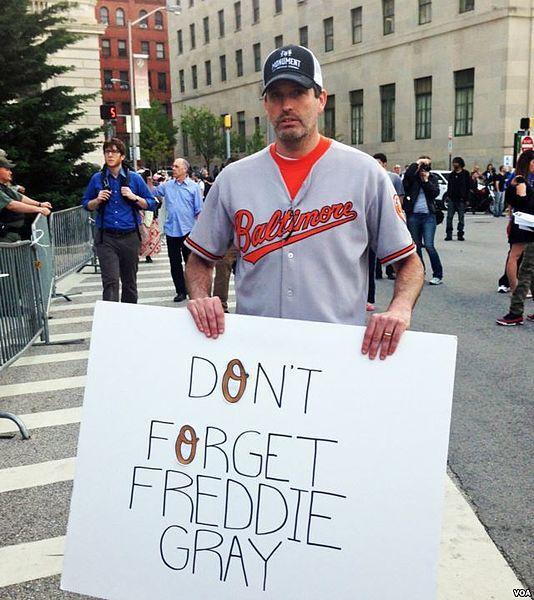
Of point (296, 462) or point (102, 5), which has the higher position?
point (102, 5)

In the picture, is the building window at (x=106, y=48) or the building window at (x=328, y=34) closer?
the building window at (x=328, y=34)

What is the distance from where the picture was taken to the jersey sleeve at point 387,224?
2463 mm

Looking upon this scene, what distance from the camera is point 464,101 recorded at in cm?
3988

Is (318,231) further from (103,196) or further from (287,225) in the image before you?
(103,196)

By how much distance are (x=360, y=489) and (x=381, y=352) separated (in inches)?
16.3

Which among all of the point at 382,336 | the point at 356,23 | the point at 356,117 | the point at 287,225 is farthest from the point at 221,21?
the point at 382,336

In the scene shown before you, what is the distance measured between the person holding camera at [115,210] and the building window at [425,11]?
38299 millimetres

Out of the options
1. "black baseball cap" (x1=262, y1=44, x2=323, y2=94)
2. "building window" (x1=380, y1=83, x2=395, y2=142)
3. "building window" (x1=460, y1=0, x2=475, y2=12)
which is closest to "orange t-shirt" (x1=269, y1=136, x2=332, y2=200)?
"black baseball cap" (x1=262, y1=44, x2=323, y2=94)

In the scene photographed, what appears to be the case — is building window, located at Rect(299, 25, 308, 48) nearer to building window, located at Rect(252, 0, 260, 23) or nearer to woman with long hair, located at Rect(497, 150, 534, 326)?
building window, located at Rect(252, 0, 260, 23)

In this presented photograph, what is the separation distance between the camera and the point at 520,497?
3.88m

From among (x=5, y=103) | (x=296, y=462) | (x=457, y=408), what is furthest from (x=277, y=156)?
(x=5, y=103)

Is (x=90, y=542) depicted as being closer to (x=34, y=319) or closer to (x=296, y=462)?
(x=296, y=462)

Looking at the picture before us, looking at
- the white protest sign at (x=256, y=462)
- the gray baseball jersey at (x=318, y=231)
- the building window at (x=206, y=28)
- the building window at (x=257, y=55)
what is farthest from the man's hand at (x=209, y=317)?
the building window at (x=206, y=28)

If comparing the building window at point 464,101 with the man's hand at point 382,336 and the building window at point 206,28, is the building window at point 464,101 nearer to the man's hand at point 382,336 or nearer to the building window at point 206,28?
the building window at point 206,28
